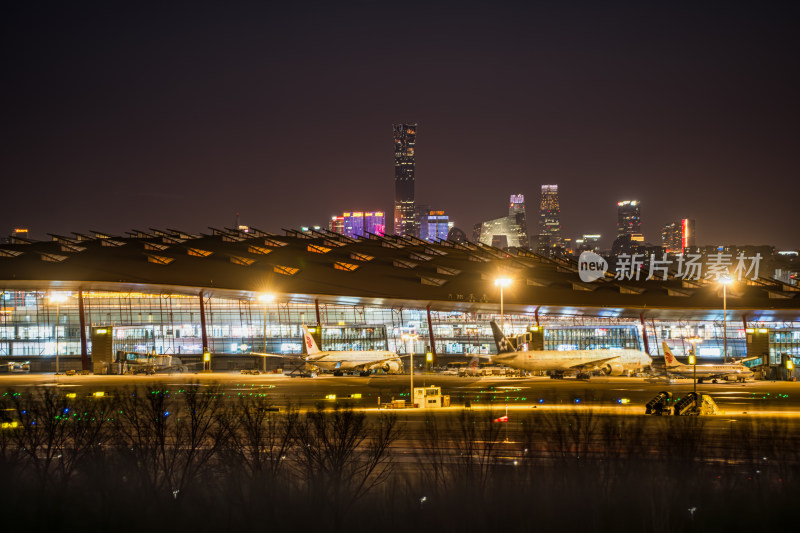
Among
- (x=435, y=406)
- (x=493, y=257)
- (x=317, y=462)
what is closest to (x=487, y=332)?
(x=493, y=257)

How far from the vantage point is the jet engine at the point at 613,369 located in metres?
85.7

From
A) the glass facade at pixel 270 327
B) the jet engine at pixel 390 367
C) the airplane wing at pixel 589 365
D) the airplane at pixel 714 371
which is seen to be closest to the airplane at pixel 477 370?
the airplane wing at pixel 589 365

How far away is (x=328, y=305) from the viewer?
114m

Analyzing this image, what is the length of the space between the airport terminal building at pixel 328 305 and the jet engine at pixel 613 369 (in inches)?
790

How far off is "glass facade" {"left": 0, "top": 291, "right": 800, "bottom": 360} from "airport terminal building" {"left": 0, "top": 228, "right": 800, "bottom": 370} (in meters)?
0.16

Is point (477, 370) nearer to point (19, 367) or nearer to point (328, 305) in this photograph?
point (328, 305)

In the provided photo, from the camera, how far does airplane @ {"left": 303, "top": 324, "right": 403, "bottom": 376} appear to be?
90.7 metres

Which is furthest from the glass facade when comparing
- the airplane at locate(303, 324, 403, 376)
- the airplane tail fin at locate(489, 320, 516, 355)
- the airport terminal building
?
the airplane tail fin at locate(489, 320, 516, 355)

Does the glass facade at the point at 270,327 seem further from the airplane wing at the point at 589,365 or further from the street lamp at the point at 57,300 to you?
the airplane wing at the point at 589,365

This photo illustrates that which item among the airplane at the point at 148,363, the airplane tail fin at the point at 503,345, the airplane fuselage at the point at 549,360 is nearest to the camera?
the airplane fuselage at the point at 549,360

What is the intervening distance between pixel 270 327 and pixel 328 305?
9.10 m

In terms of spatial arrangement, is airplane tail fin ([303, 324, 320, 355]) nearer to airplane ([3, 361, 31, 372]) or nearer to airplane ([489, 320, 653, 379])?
airplane ([489, 320, 653, 379])

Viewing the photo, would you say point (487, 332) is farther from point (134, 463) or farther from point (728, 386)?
point (134, 463)

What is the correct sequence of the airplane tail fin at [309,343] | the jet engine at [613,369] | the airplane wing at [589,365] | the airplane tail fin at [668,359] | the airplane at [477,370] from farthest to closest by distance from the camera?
the airplane tail fin at [309,343] → the airplane at [477,370] → the jet engine at [613,369] → the airplane wing at [589,365] → the airplane tail fin at [668,359]
